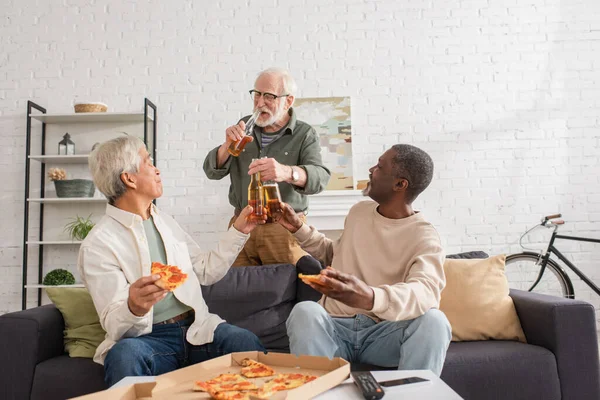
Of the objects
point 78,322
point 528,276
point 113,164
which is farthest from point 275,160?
point 528,276

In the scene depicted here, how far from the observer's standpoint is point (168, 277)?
5.12 feet

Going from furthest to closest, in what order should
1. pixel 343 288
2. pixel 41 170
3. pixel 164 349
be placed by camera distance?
pixel 41 170 → pixel 164 349 → pixel 343 288

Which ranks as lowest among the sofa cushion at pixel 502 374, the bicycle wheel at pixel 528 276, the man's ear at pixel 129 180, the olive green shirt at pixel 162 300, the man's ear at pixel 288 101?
the sofa cushion at pixel 502 374

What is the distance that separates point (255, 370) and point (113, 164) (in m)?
1.01

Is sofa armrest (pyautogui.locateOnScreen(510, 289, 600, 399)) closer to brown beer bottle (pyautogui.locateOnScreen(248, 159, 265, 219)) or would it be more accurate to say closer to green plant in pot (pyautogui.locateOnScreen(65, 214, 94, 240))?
brown beer bottle (pyautogui.locateOnScreen(248, 159, 265, 219))

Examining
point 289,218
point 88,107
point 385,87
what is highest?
point 385,87

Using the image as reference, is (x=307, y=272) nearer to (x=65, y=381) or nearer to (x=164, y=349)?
(x=164, y=349)

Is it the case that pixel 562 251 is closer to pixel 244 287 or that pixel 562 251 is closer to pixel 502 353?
pixel 502 353

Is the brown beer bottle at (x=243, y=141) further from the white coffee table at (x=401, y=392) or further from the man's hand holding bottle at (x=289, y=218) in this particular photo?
the white coffee table at (x=401, y=392)

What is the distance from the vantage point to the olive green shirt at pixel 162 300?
197cm

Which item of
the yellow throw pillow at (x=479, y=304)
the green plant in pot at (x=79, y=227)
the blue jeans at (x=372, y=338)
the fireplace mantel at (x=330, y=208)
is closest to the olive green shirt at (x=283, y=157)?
the yellow throw pillow at (x=479, y=304)

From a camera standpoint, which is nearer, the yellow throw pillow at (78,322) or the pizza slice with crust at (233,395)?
the pizza slice with crust at (233,395)

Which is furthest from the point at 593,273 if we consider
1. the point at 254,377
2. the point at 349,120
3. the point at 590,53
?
the point at 254,377

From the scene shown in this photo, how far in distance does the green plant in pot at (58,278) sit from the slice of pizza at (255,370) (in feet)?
11.3
